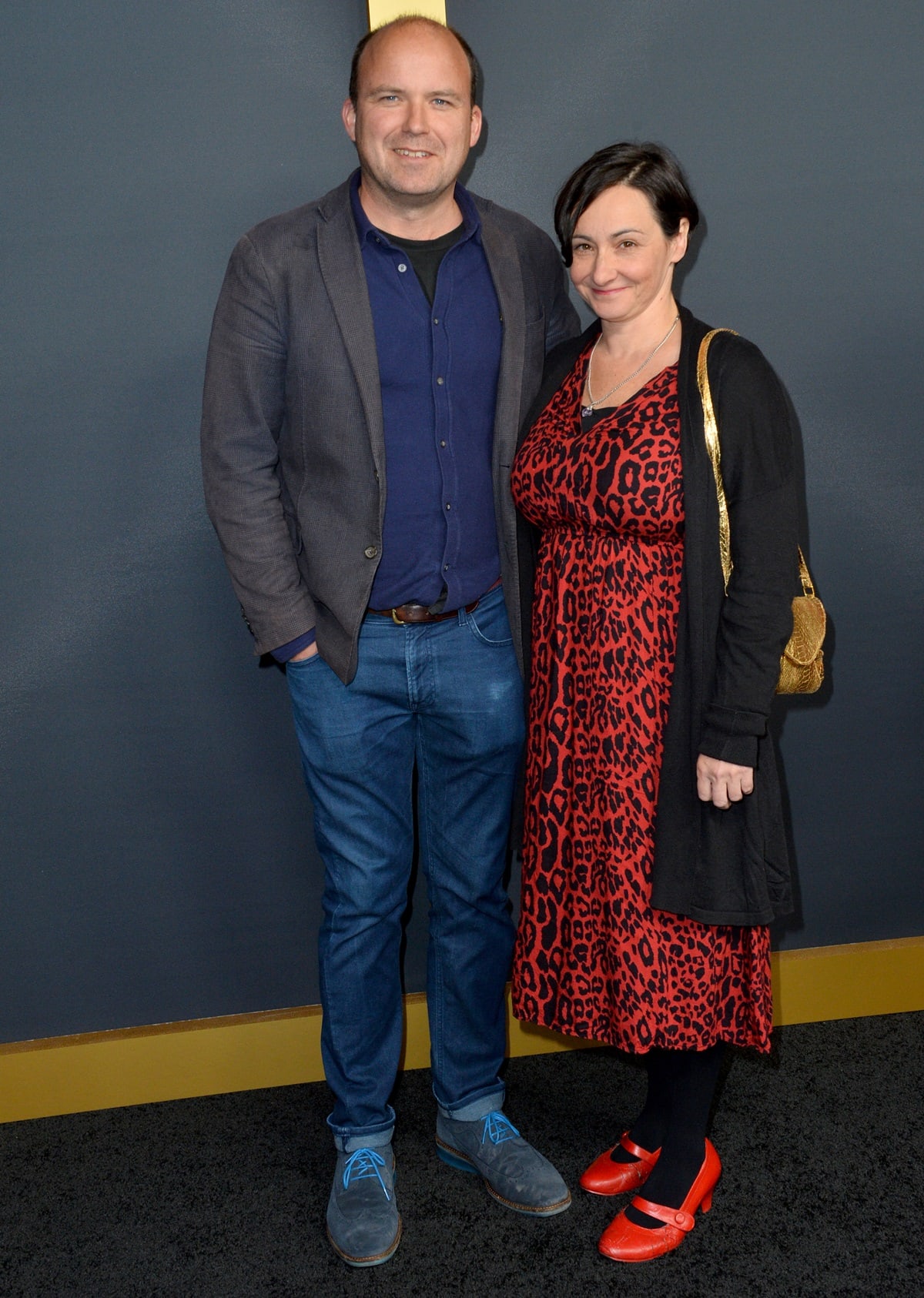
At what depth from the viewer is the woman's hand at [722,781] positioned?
168cm

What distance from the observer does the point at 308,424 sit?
1.86 metres

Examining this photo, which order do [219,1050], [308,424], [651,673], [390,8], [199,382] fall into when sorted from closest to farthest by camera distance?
[651,673] < [308,424] < [390,8] < [199,382] < [219,1050]

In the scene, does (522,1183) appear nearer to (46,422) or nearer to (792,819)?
(792,819)

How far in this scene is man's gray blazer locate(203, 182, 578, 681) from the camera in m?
1.82

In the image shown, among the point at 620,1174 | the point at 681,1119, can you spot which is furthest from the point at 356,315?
the point at 620,1174

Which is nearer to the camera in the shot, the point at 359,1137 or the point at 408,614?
the point at 408,614

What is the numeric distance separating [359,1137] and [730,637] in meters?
1.14

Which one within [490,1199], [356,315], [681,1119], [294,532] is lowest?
[490,1199]

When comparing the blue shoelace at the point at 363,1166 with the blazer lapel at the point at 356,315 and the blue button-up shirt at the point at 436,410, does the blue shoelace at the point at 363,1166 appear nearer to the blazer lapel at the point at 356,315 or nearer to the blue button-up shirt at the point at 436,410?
the blue button-up shirt at the point at 436,410

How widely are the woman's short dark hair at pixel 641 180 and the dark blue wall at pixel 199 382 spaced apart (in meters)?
0.45

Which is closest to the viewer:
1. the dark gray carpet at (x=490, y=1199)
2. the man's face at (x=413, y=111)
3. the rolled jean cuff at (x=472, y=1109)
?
the man's face at (x=413, y=111)

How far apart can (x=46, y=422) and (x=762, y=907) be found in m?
1.51

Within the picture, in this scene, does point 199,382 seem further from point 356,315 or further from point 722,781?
point 722,781

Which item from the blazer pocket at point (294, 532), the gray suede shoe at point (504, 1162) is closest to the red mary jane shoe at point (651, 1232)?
the gray suede shoe at point (504, 1162)
